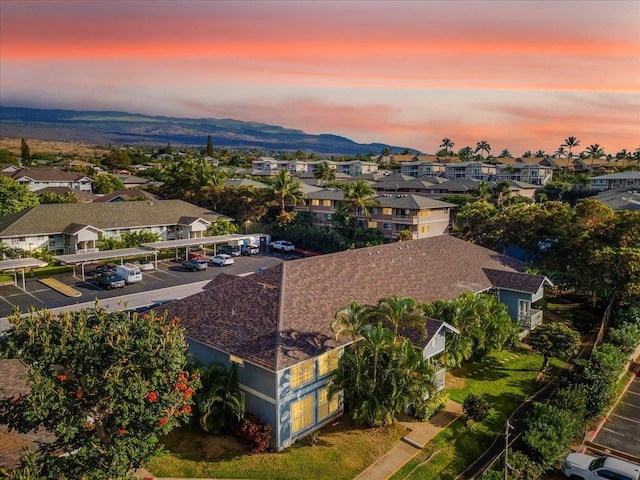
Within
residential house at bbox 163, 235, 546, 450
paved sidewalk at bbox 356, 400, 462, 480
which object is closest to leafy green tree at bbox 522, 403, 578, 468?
paved sidewalk at bbox 356, 400, 462, 480

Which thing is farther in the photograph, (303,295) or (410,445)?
(303,295)

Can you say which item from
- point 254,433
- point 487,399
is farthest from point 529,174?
point 254,433

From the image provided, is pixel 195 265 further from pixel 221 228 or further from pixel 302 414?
pixel 302 414

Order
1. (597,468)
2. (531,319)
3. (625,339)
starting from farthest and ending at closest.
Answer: (531,319), (625,339), (597,468)

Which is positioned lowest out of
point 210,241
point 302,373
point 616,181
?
point 210,241

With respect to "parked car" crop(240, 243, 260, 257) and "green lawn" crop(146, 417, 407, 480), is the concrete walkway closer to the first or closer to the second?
"green lawn" crop(146, 417, 407, 480)

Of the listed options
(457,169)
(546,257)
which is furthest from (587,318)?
(457,169)
